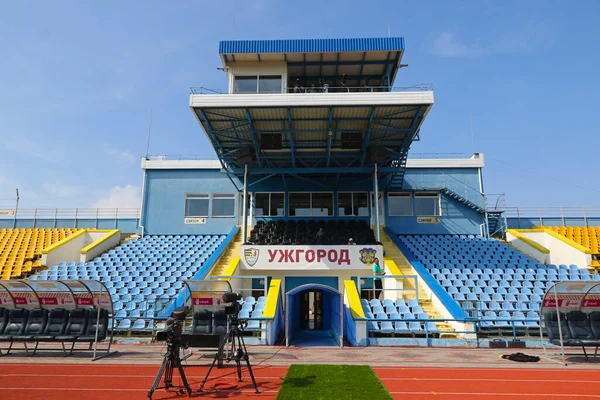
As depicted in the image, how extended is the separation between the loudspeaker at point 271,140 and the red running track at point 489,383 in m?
15.2

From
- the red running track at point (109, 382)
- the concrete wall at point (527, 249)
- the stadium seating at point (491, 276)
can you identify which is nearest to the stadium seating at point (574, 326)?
the stadium seating at point (491, 276)

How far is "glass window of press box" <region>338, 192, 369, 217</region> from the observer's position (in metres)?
28.4

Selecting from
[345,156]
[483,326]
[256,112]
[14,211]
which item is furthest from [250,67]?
[14,211]

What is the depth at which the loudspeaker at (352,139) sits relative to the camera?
74.4ft

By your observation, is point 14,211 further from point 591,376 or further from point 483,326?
point 591,376

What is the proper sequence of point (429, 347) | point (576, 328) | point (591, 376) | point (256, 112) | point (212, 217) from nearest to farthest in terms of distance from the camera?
1. point (591, 376)
2. point (576, 328)
3. point (429, 347)
4. point (256, 112)
5. point (212, 217)

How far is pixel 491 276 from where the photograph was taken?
63.7 feet

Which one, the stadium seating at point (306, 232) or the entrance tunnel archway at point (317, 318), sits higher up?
the stadium seating at point (306, 232)

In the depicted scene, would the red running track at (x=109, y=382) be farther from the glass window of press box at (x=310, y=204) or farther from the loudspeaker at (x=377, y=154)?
the glass window of press box at (x=310, y=204)

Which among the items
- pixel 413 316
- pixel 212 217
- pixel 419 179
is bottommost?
pixel 413 316

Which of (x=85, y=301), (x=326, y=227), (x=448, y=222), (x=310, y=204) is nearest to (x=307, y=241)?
(x=326, y=227)

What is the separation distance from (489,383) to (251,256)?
47.9ft

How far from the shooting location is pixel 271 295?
49.9 ft

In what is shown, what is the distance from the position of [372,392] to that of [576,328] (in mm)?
7976
